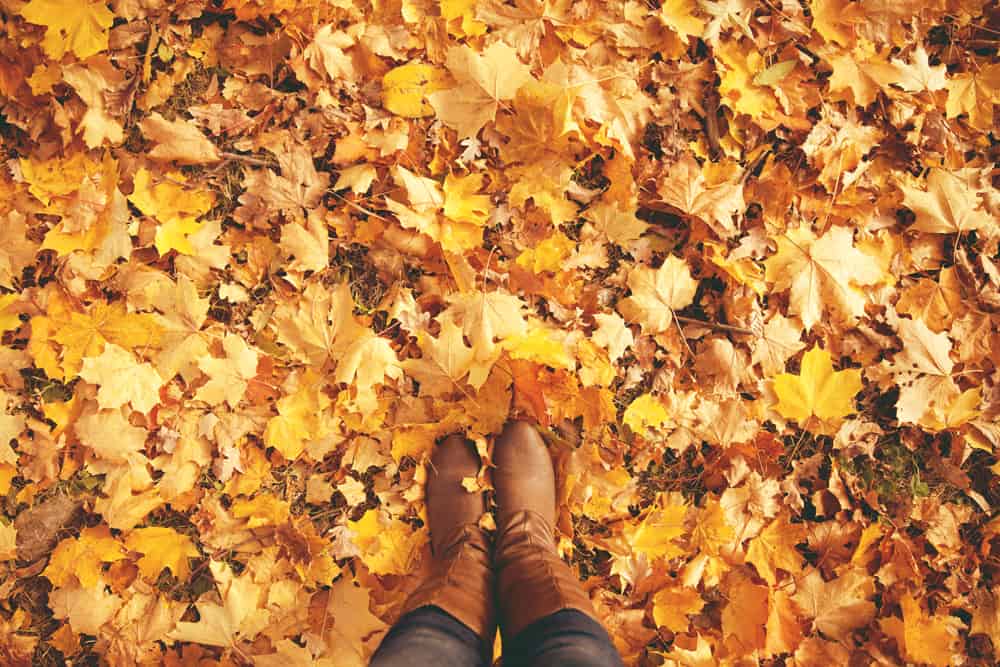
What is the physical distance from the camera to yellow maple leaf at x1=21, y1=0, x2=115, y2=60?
5.84 feet

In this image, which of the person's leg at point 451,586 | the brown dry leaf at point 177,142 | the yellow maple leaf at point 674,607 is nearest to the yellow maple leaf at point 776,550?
the yellow maple leaf at point 674,607

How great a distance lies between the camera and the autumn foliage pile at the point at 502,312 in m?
1.79

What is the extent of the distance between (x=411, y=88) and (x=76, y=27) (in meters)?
0.95

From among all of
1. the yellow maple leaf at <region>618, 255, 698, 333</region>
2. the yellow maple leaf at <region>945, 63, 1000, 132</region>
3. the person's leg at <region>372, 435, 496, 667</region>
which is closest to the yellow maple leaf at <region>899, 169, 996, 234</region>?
the yellow maple leaf at <region>945, 63, 1000, 132</region>

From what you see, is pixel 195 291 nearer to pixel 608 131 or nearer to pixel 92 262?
pixel 92 262

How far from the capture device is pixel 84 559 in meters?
1.79

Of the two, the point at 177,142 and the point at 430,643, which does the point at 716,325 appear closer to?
the point at 430,643

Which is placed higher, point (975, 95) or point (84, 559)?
point (975, 95)

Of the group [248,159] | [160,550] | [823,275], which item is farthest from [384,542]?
[823,275]

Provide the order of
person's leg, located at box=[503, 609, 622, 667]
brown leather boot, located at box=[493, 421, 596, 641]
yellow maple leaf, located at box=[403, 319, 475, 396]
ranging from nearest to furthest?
person's leg, located at box=[503, 609, 622, 667]
brown leather boot, located at box=[493, 421, 596, 641]
yellow maple leaf, located at box=[403, 319, 475, 396]

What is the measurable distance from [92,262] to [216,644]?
1.13 m

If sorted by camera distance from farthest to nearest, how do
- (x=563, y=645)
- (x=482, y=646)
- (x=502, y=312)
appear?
(x=502, y=312) < (x=482, y=646) < (x=563, y=645)

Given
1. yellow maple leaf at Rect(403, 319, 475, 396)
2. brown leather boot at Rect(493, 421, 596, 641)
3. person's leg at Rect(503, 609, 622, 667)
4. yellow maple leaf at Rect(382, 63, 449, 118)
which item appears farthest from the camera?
yellow maple leaf at Rect(382, 63, 449, 118)

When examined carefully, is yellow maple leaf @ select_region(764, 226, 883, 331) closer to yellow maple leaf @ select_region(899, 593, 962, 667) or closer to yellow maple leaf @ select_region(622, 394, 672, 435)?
yellow maple leaf @ select_region(622, 394, 672, 435)
